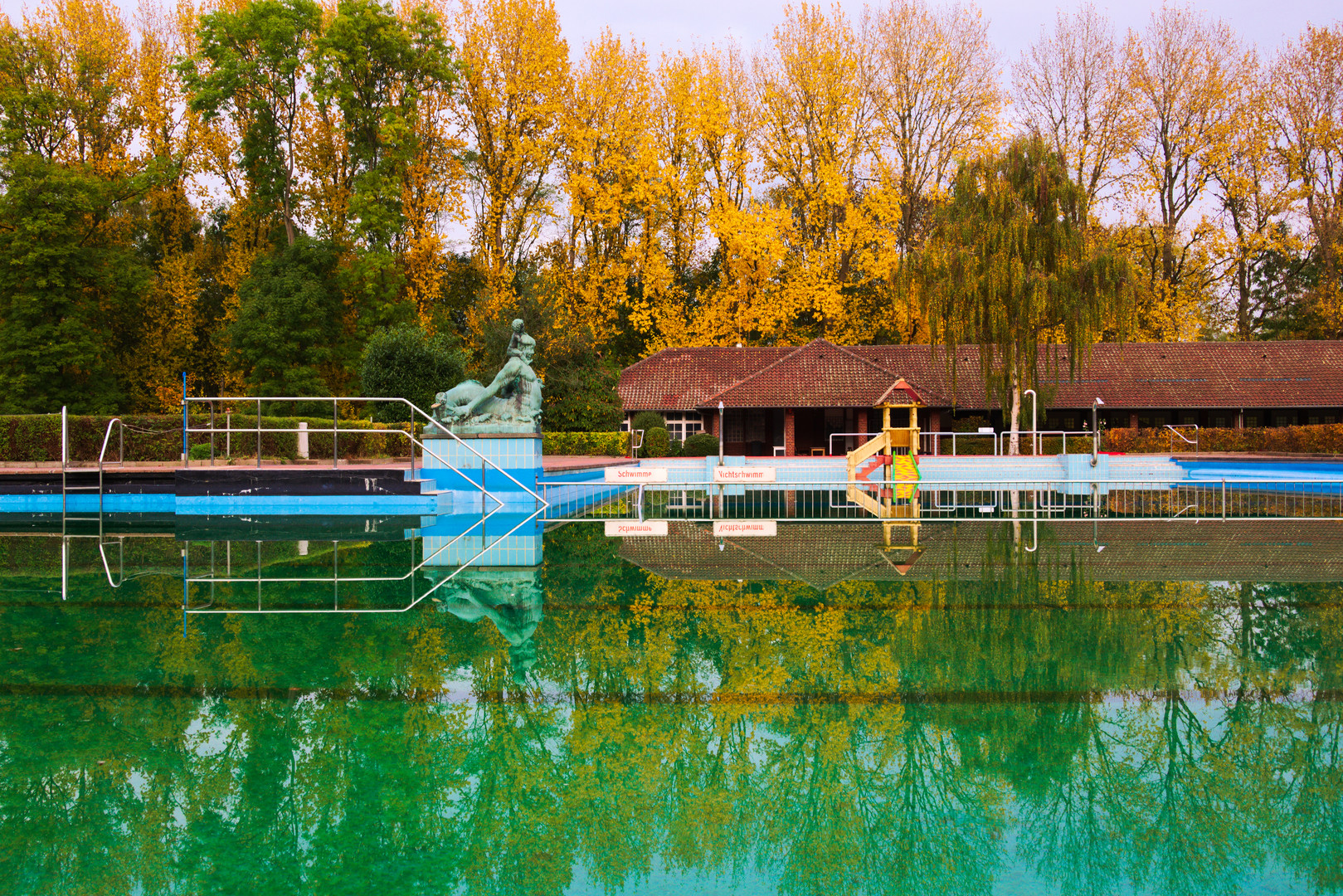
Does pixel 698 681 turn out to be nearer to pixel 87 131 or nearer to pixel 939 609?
pixel 939 609

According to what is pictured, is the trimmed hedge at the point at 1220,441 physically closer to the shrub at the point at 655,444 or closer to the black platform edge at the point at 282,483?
the shrub at the point at 655,444

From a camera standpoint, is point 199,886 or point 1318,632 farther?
point 1318,632

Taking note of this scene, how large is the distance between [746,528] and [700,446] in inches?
632

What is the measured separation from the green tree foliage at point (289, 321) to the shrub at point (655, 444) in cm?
1172

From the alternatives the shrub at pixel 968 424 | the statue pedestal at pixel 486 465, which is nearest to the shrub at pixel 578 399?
the shrub at pixel 968 424

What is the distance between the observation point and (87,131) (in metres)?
34.4

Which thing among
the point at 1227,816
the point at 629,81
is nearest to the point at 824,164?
the point at 629,81

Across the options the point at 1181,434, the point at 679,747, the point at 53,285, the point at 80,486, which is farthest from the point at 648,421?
the point at 679,747

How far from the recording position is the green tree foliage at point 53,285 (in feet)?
98.9

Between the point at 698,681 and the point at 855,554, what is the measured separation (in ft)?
18.3

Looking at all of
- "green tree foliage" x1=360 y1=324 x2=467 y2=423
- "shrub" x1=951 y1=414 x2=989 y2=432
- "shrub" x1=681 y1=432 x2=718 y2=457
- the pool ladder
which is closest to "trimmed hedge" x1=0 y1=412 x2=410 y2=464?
the pool ladder

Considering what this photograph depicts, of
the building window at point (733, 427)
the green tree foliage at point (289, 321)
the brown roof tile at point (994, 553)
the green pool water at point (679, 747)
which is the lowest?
the green pool water at point (679, 747)

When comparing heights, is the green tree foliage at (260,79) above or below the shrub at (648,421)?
above

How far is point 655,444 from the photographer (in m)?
29.8
